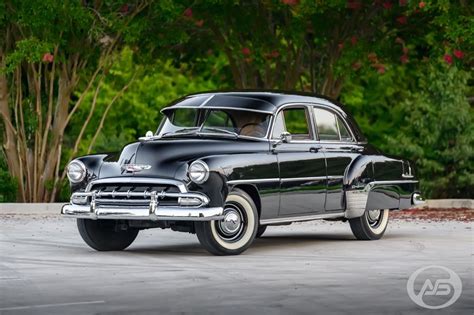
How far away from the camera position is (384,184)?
17828 mm

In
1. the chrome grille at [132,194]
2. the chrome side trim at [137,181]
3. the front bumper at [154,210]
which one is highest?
the chrome side trim at [137,181]

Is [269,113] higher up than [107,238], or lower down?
higher up

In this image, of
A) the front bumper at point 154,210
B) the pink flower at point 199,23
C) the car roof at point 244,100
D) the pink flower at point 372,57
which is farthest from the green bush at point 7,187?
the front bumper at point 154,210

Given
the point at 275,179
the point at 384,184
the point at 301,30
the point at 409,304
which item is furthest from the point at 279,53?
the point at 409,304

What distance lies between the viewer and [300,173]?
53.8ft

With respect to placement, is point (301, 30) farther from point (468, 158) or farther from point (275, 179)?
point (275, 179)

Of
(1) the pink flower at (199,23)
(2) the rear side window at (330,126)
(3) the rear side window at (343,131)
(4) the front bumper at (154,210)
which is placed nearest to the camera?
(4) the front bumper at (154,210)

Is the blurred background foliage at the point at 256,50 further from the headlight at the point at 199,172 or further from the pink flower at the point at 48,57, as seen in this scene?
the headlight at the point at 199,172

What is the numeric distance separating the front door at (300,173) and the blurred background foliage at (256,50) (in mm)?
8166

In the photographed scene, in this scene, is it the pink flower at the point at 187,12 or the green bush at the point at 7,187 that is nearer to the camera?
the green bush at the point at 7,187

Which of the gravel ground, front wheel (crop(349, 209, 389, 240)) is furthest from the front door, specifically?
front wheel (crop(349, 209, 389, 240))

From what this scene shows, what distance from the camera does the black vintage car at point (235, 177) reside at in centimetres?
1504

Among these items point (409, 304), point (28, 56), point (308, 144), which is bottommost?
point (409, 304)

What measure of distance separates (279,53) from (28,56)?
654cm
